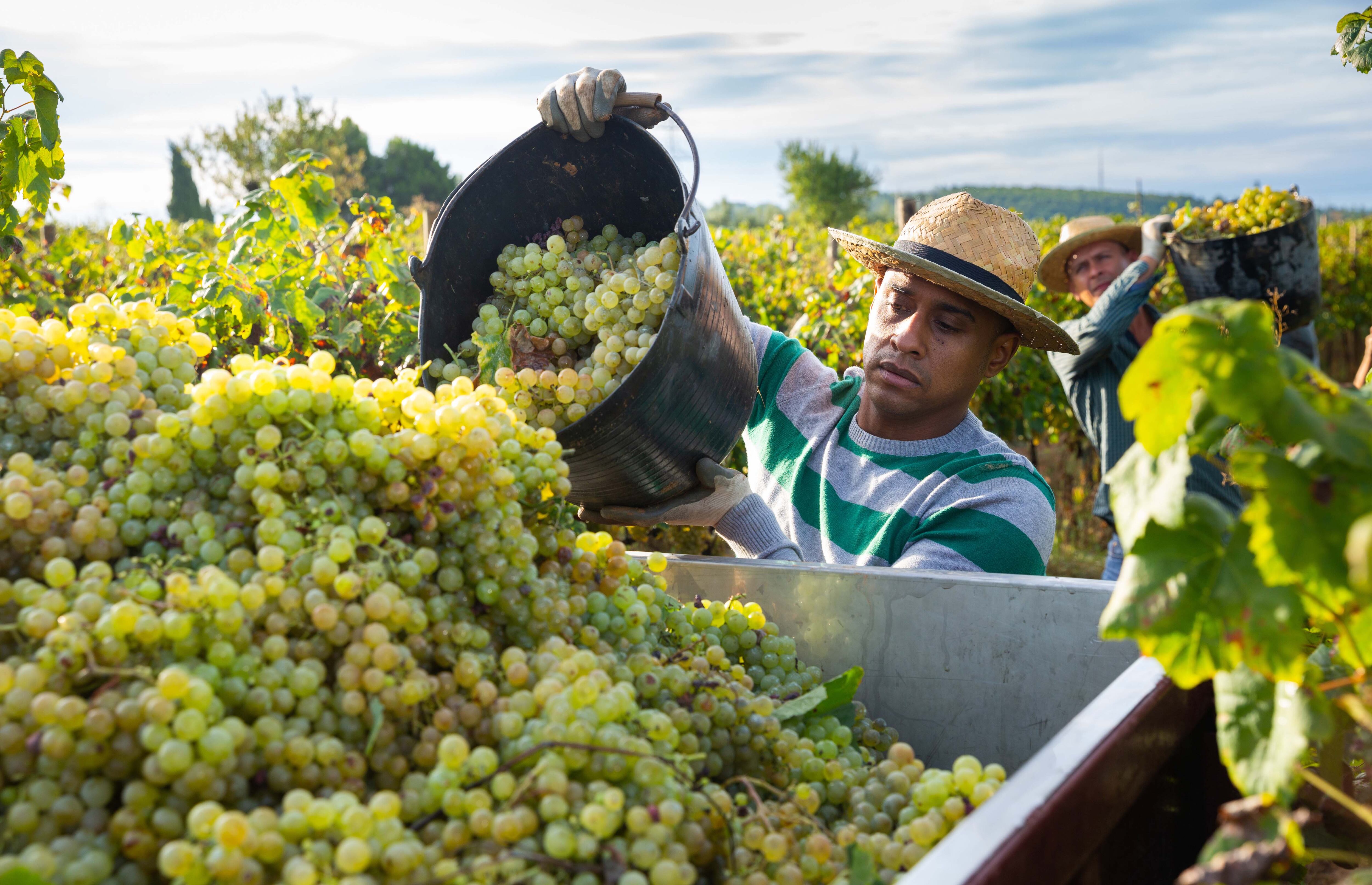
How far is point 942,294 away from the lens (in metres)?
2.51

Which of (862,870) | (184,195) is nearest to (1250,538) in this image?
(862,870)

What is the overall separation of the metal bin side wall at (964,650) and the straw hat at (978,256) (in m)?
1.00

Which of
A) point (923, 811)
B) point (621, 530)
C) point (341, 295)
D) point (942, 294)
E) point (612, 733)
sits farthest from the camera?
point (621, 530)

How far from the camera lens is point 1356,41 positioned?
2.11m

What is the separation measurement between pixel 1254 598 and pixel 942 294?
1.85 meters

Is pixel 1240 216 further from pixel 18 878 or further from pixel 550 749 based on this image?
pixel 18 878

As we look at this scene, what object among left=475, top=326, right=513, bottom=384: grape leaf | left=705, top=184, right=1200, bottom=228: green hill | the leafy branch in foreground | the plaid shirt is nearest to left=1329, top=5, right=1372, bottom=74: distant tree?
the leafy branch in foreground

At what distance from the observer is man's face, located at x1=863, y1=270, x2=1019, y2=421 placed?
8.30 feet

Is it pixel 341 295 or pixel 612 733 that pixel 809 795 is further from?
pixel 341 295

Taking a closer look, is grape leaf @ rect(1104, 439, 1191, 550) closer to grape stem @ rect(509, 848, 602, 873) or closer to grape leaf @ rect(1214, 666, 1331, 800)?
grape leaf @ rect(1214, 666, 1331, 800)

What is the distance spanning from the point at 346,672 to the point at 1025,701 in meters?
1.14

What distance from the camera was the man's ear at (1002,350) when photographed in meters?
2.66

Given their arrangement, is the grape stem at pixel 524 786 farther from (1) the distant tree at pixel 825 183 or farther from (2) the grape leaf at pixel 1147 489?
(1) the distant tree at pixel 825 183

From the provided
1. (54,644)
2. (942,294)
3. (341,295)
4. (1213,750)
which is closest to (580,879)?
(54,644)
